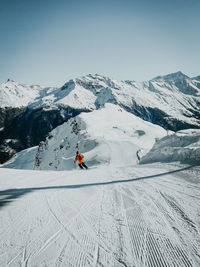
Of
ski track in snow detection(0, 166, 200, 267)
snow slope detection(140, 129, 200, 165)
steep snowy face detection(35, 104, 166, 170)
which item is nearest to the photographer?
ski track in snow detection(0, 166, 200, 267)

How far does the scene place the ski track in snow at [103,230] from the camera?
1911mm

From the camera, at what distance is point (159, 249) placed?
203cm

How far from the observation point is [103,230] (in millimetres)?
2490

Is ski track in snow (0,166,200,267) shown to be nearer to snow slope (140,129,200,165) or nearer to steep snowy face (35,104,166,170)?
snow slope (140,129,200,165)

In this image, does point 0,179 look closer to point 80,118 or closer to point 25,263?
point 25,263

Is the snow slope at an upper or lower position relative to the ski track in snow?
upper

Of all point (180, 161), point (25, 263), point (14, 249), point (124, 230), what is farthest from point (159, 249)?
point (180, 161)

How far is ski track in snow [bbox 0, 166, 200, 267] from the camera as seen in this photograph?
1.91 metres

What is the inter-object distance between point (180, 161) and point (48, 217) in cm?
741

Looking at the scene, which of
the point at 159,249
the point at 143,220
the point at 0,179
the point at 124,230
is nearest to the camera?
the point at 159,249

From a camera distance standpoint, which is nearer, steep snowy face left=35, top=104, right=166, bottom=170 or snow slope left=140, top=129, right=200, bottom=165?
snow slope left=140, top=129, right=200, bottom=165

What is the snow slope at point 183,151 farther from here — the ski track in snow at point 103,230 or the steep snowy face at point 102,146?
the steep snowy face at point 102,146

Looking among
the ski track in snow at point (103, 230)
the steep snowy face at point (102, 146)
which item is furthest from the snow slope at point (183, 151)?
the steep snowy face at point (102, 146)

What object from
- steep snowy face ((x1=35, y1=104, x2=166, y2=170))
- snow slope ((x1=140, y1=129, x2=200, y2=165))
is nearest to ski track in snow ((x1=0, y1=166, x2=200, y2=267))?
snow slope ((x1=140, y1=129, x2=200, y2=165))
